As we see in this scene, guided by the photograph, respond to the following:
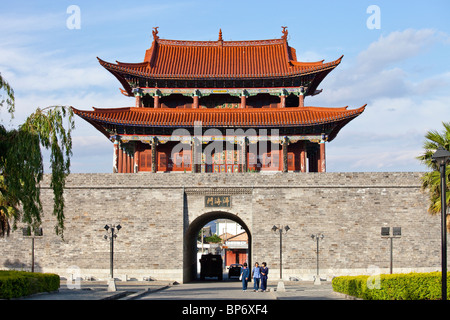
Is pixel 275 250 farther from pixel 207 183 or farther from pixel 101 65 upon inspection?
pixel 101 65

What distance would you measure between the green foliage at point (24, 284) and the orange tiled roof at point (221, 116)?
1167 cm

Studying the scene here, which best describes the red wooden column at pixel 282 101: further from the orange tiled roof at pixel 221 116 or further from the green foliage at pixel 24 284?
the green foliage at pixel 24 284

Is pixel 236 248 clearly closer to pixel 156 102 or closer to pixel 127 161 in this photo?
pixel 127 161

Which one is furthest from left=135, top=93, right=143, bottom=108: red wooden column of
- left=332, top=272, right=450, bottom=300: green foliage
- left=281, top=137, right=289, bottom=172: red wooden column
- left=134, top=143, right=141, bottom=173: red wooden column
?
left=332, top=272, right=450, bottom=300: green foliage

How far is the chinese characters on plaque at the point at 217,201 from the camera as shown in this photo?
89.2ft

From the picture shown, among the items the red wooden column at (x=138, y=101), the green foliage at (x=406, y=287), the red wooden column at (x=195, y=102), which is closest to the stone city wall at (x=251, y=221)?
the red wooden column at (x=195, y=102)

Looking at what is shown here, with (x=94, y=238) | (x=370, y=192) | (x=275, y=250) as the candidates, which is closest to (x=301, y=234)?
(x=275, y=250)

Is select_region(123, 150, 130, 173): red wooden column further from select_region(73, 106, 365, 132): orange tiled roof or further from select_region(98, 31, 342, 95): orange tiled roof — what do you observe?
select_region(98, 31, 342, 95): orange tiled roof

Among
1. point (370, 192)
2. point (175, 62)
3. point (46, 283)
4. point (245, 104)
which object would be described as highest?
point (175, 62)

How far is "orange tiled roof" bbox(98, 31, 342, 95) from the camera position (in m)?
30.5

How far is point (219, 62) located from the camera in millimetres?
32656

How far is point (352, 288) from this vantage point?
16.8m
